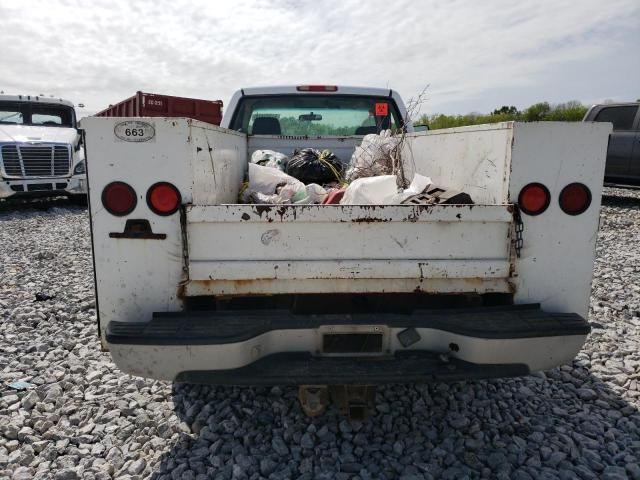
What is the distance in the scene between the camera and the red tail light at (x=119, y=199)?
7.23ft

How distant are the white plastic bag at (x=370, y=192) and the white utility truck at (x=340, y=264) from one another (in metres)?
0.58

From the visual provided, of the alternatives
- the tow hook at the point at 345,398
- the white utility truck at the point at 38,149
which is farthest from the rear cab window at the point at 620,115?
the white utility truck at the point at 38,149

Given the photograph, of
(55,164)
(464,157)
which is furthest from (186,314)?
(55,164)

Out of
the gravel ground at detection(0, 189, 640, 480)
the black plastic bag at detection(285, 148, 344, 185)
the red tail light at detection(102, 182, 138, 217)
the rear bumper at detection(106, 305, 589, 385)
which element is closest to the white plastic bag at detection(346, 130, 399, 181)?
the black plastic bag at detection(285, 148, 344, 185)

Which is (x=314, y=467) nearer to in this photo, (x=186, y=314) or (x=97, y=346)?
(x=186, y=314)

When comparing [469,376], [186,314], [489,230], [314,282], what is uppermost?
[489,230]

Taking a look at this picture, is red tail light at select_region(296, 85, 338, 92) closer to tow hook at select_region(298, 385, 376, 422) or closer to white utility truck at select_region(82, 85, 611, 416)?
white utility truck at select_region(82, 85, 611, 416)

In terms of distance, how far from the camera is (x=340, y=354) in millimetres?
2252

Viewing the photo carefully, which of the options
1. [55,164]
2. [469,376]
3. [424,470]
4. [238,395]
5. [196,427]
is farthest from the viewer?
[55,164]

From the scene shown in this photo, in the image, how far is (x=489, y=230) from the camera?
7.40 ft

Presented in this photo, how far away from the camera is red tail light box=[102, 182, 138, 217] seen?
7.23 ft

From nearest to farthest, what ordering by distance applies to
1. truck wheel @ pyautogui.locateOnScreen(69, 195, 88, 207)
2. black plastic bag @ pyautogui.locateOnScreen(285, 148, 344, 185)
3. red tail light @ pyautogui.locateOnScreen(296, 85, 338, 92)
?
1. black plastic bag @ pyautogui.locateOnScreen(285, 148, 344, 185)
2. red tail light @ pyautogui.locateOnScreen(296, 85, 338, 92)
3. truck wheel @ pyautogui.locateOnScreen(69, 195, 88, 207)

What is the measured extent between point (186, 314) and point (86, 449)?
3.20 ft

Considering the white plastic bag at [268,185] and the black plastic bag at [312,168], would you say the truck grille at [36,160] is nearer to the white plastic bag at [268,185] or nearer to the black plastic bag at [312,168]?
the black plastic bag at [312,168]
